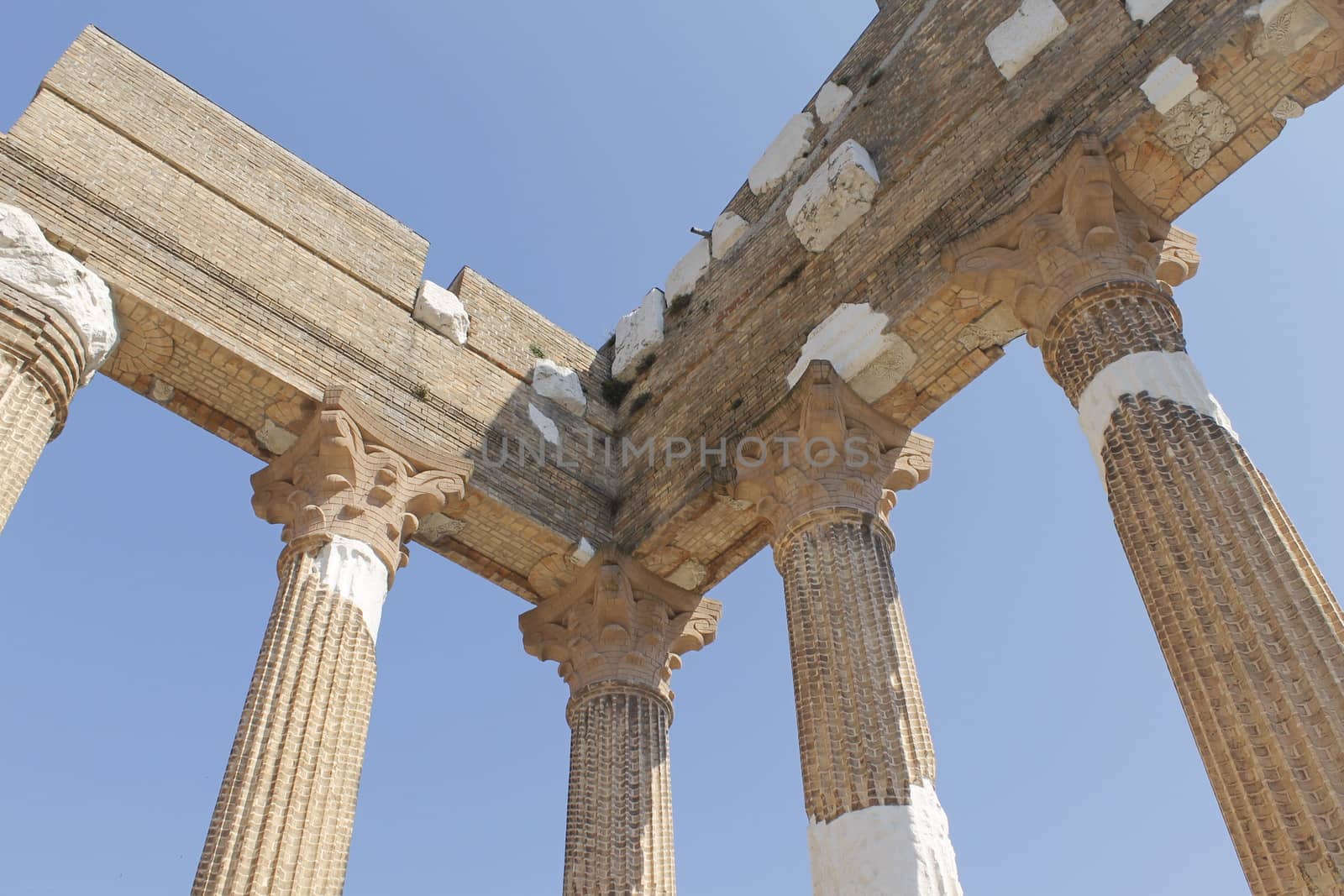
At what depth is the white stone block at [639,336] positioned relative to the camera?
1509 cm

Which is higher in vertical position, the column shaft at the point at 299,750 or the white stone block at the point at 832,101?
the white stone block at the point at 832,101

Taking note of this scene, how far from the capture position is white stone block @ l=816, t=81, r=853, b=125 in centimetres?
1381

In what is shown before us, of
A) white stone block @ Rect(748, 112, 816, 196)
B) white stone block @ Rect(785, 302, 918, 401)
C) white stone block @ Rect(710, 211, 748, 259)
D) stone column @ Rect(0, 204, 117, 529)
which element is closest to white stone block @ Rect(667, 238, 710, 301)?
white stone block @ Rect(710, 211, 748, 259)

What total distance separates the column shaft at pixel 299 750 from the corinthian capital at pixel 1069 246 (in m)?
6.02

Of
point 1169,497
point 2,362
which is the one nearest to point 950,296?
point 1169,497

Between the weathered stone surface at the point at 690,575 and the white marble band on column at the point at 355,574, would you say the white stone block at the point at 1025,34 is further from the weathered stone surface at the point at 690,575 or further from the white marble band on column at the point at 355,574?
Result: the white marble band on column at the point at 355,574

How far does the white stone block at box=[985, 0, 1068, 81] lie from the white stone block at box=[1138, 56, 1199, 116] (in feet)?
4.85

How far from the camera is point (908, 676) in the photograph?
964 centimetres

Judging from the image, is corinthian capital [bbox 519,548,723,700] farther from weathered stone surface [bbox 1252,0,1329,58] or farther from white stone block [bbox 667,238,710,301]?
weathered stone surface [bbox 1252,0,1329,58]

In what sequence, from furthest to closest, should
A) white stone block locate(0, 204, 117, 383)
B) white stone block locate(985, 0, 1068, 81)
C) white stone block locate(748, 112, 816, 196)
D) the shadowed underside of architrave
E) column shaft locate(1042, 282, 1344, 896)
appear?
white stone block locate(748, 112, 816, 196)
white stone block locate(985, 0, 1068, 81)
white stone block locate(0, 204, 117, 383)
the shadowed underside of architrave
column shaft locate(1042, 282, 1344, 896)

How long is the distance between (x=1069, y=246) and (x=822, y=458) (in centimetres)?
278

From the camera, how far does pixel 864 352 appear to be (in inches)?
446

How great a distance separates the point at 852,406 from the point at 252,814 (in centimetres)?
605

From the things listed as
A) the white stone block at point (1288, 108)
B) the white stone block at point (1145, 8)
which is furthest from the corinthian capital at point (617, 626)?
the white stone block at point (1288, 108)
